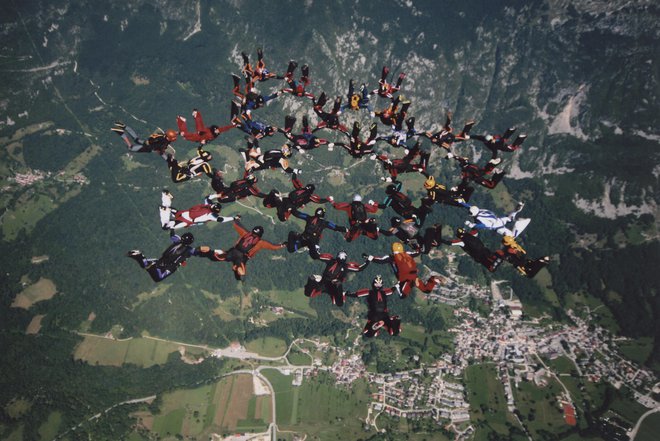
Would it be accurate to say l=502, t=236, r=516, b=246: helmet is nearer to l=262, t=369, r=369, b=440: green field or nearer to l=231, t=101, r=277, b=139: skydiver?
l=231, t=101, r=277, b=139: skydiver

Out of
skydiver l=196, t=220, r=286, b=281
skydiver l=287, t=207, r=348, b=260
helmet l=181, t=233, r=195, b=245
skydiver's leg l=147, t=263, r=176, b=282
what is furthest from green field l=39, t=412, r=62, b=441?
skydiver l=287, t=207, r=348, b=260

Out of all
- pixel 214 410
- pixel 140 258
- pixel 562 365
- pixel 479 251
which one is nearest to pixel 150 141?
pixel 140 258

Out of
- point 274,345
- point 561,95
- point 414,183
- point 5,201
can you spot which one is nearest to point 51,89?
point 5,201

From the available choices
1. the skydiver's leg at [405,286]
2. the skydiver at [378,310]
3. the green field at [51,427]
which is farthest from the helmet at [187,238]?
the green field at [51,427]

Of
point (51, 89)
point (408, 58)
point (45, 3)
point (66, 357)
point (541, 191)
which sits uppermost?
point (408, 58)

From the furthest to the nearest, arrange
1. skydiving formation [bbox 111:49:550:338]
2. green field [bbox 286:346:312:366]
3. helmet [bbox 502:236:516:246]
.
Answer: green field [bbox 286:346:312:366] → helmet [bbox 502:236:516:246] → skydiving formation [bbox 111:49:550:338]

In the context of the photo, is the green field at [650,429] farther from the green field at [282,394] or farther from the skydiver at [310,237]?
the skydiver at [310,237]

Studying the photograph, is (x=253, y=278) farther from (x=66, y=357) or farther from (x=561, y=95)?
(x=561, y=95)

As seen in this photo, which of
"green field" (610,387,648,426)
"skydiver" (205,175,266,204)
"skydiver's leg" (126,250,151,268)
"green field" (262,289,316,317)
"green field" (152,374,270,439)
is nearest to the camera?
"skydiver's leg" (126,250,151,268)
